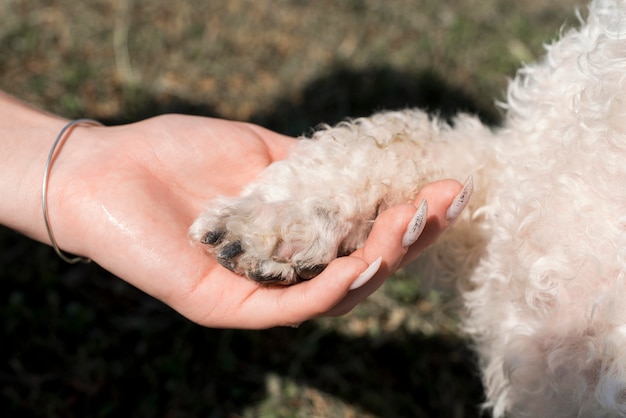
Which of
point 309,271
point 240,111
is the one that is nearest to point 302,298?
point 309,271

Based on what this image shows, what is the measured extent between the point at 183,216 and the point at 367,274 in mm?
541

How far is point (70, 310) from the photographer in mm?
2512

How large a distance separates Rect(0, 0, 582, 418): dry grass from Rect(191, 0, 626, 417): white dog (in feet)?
2.72

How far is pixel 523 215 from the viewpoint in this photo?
1.58 m

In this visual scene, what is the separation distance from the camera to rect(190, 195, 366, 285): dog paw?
145 centimetres

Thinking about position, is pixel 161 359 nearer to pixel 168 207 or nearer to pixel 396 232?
pixel 168 207

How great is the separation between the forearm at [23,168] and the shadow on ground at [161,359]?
76 centimetres

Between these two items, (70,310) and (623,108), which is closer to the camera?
(623,108)

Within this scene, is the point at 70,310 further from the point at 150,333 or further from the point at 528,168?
the point at 528,168

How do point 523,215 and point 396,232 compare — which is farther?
point 523,215

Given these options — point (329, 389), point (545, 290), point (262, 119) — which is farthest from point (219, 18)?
point (545, 290)

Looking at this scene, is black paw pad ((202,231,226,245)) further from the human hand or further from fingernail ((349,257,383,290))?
fingernail ((349,257,383,290))

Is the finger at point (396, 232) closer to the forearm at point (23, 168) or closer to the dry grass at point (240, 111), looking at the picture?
the forearm at point (23, 168)

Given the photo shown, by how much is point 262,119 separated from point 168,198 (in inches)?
65.0
